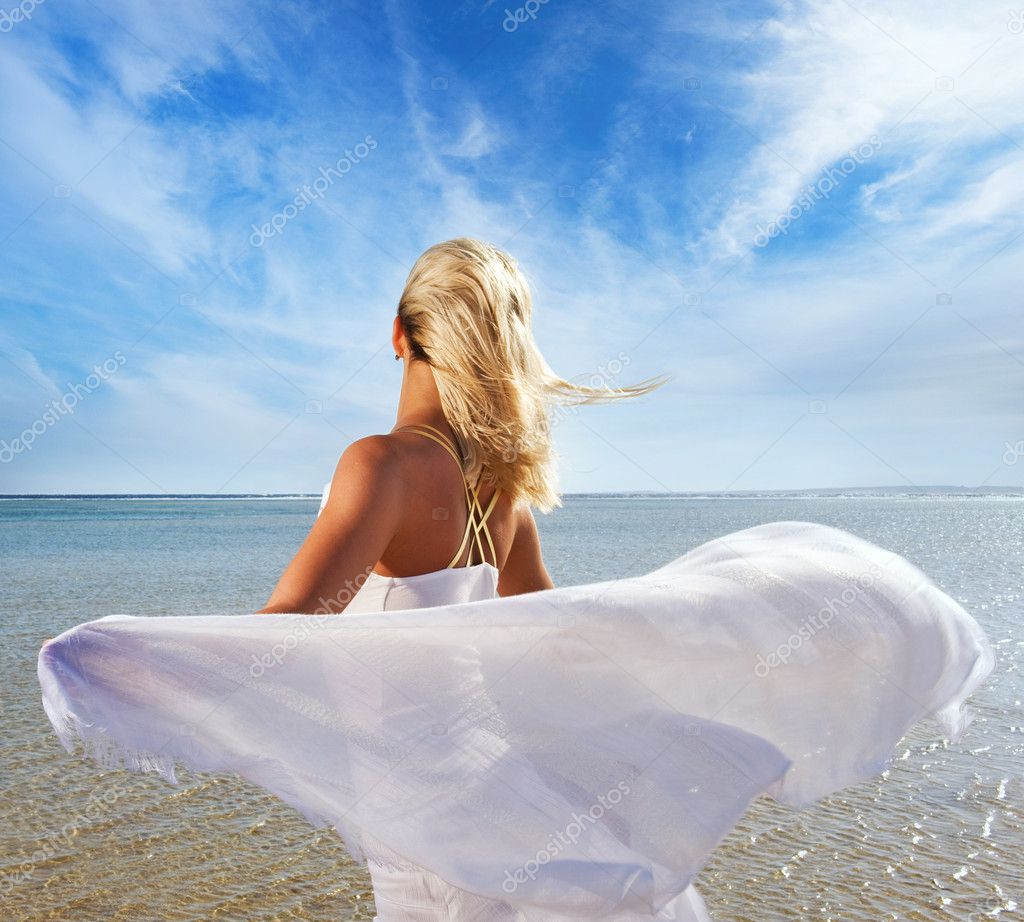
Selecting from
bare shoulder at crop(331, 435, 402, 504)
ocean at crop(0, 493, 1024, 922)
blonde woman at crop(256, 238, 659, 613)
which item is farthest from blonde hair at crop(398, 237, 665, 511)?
ocean at crop(0, 493, 1024, 922)

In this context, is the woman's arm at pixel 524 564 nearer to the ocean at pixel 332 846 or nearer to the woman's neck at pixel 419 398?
the woman's neck at pixel 419 398

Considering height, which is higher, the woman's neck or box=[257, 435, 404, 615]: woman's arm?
the woman's neck

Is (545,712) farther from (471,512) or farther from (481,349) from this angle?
(481,349)

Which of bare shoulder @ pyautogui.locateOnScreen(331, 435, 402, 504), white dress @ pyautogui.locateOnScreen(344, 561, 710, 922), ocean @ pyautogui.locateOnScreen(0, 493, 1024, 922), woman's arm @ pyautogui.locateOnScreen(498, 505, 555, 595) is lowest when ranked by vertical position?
ocean @ pyautogui.locateOnScreen(0, 493, 1024, 922)

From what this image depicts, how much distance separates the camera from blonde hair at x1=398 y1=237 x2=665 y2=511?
2164mm

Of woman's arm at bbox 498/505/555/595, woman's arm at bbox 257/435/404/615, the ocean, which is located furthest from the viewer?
the ocean

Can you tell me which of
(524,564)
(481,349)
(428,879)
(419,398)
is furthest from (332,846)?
(481,349)

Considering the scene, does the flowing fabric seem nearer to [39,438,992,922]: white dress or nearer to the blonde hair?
[39,438,992,922]: white dress

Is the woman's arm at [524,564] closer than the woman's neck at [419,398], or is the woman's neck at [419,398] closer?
the woman's neck at [419,398]

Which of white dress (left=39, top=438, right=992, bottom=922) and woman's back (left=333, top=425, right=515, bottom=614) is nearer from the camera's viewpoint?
white dress (left=39, top=438, right=992, bottom=922)

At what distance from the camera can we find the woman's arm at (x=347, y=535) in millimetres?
1820

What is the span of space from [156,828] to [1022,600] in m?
14.3

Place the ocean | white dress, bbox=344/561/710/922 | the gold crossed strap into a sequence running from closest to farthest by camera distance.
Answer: white dress, bbox=344/561/710/922 → the gold crossed strap → the ocean

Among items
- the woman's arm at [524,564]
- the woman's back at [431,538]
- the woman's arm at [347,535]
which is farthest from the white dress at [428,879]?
the woman's arm at [524,564]
